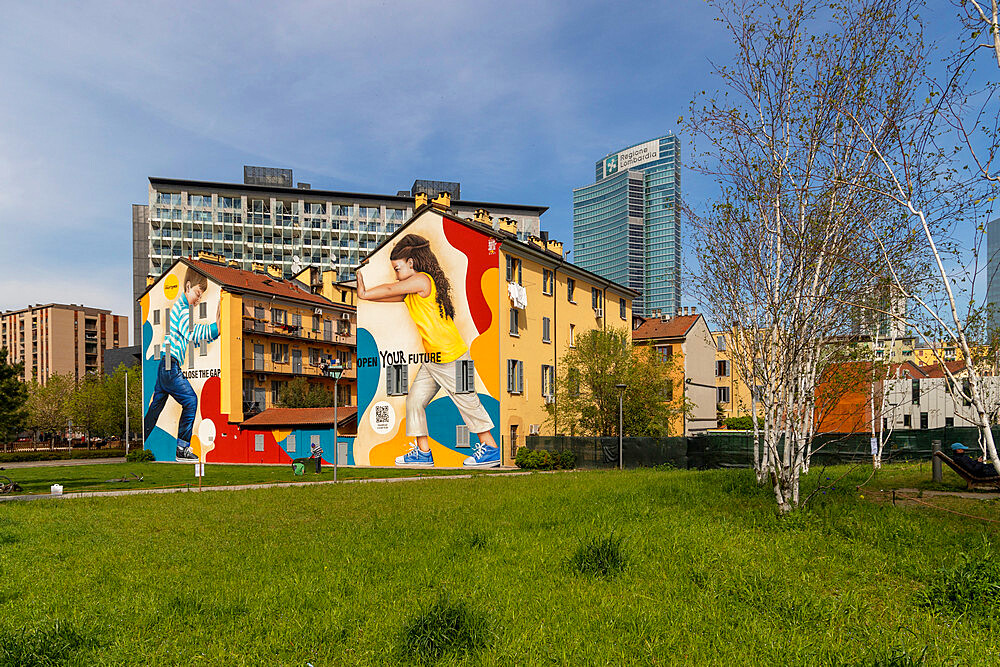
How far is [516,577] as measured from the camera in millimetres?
9062

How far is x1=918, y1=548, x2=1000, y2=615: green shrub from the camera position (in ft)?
24.1

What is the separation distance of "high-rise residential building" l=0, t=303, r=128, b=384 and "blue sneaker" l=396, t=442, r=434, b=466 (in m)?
113

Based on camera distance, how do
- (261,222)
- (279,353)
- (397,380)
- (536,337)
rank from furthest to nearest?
(261,222), (279,353), (536,337), (397,380)

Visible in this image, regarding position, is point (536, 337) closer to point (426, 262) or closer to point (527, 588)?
point (426, 262)

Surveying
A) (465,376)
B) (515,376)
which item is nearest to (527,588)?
(465,376)

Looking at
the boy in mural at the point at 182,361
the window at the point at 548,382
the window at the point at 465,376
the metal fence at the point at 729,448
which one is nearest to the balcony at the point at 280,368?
the boy in mural at the point at 182,361

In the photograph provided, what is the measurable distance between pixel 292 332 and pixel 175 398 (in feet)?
35.5

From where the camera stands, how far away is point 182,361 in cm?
5375

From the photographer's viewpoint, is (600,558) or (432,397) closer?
(600,558)

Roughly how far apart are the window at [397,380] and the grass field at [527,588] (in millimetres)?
26505

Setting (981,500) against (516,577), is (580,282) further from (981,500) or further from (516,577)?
(516,577)

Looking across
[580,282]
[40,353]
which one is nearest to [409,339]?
[580,282]

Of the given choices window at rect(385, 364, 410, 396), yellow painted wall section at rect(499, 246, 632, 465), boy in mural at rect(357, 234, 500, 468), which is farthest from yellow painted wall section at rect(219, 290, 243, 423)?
yellow painted wall section at rect(499, 246, 632, 465)

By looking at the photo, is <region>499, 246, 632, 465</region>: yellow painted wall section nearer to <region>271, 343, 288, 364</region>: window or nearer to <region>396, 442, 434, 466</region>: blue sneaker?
<region>396, 442, 434, 466</region>: blue sneaker
